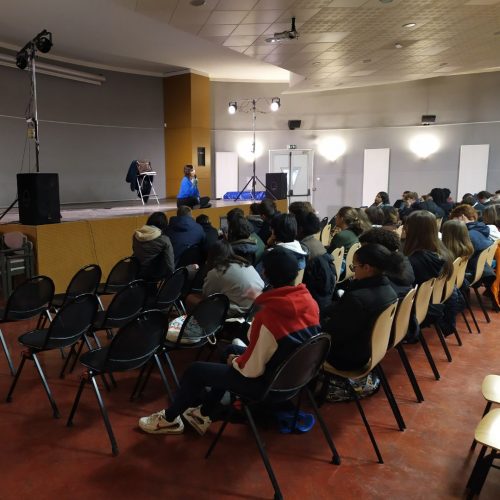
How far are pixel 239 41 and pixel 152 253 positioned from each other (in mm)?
4634

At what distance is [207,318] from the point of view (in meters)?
3.12

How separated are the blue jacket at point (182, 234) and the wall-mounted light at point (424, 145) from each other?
8.99m

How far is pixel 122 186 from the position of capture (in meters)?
13.0

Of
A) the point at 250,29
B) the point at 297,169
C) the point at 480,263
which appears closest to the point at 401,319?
the point at 480,263

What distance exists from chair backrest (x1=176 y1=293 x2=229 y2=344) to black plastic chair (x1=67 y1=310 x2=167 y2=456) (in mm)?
234

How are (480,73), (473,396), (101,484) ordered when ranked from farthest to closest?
(480,73)
(473,396)
(101,484)

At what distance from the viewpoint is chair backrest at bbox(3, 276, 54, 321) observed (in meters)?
3.63

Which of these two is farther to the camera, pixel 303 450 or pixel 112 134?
pixel 112 134

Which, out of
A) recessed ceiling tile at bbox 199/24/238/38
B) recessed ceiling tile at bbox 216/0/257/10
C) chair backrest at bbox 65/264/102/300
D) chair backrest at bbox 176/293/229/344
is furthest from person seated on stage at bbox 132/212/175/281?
recessed ceiling tile at bbox 199/24/238/38

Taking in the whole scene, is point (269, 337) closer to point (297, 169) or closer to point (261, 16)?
point (261, 16)

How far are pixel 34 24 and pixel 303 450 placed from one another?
932 cm

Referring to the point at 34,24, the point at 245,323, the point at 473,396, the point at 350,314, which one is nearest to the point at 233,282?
the point at 245,323

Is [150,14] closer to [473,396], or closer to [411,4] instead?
[411,4]

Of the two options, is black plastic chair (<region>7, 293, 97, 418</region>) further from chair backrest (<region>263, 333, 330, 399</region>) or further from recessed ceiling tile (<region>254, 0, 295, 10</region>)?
recessed ceiling tile (<region>254, 0, 295, 10</region>)
